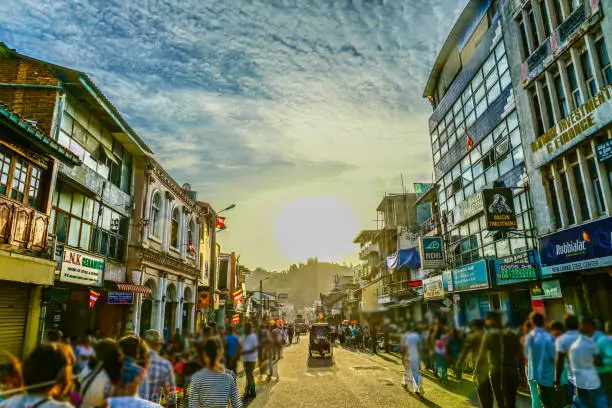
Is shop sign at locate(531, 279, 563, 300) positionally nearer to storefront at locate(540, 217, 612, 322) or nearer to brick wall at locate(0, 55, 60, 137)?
storefront at locate(540, 217, 612, 322)

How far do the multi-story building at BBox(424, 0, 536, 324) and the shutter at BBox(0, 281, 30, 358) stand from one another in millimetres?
16715

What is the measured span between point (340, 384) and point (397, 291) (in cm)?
2642

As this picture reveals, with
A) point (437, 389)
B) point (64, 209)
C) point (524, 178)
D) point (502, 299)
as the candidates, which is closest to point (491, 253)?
point (502, 299)

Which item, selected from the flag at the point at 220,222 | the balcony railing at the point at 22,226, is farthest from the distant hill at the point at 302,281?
the balcony railing at the point at 22,226

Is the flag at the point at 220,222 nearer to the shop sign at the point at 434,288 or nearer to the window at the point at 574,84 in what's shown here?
the shop sign at the point at 434,288

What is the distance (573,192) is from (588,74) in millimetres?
3921

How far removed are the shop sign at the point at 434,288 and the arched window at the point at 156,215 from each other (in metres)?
16.0

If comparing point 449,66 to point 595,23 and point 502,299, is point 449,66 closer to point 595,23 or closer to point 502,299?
point 595,23

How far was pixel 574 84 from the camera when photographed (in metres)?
13.7

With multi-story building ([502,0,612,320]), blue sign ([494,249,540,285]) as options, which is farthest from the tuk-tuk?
multi-story building ([502,0,612,320])

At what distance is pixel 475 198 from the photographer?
1936 cm

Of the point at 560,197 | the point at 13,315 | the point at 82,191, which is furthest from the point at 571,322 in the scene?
the point at 82,191

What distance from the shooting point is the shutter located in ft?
37.9

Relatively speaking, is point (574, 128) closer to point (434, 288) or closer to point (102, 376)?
point (434, 288)
